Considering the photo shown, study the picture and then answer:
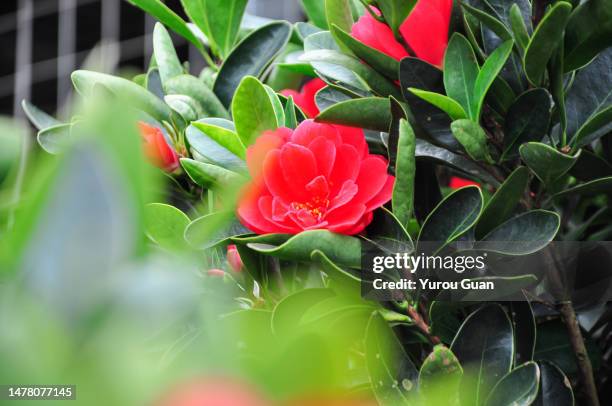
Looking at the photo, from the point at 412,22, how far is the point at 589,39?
142mm

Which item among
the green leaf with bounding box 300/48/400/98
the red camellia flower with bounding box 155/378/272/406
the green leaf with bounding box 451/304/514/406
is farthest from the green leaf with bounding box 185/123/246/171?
the red camellia flower with bounding box 155/378/272/406

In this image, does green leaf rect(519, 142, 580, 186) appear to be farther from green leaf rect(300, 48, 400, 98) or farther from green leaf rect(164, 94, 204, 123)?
green leaf rect(164, 94, 204, 123)

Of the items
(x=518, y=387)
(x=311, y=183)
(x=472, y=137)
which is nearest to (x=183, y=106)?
(x=311, y=183)

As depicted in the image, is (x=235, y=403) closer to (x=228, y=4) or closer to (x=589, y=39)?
(x=589, y=39)

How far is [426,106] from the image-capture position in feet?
2.22

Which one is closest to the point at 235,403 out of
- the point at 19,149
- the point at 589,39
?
the point at 19,149

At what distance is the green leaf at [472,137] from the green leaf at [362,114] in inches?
2.3

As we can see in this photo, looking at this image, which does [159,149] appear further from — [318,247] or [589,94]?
[589,94]

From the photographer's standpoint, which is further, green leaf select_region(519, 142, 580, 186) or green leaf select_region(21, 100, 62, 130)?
green leaf select_region(21, 100, 62, 130)

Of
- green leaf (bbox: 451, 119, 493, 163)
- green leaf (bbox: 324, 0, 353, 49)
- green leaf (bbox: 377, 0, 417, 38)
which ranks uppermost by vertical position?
green leaf (bbox: 377, 0, 417, 38)

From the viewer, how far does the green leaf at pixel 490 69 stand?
64 centimetres

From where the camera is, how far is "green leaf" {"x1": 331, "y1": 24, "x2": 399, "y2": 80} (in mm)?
681

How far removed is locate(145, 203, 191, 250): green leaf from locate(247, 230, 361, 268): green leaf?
0.06 meters

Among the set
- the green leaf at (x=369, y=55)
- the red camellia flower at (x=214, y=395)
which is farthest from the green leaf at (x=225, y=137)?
the red camellia flower at (x=214, y=395)
